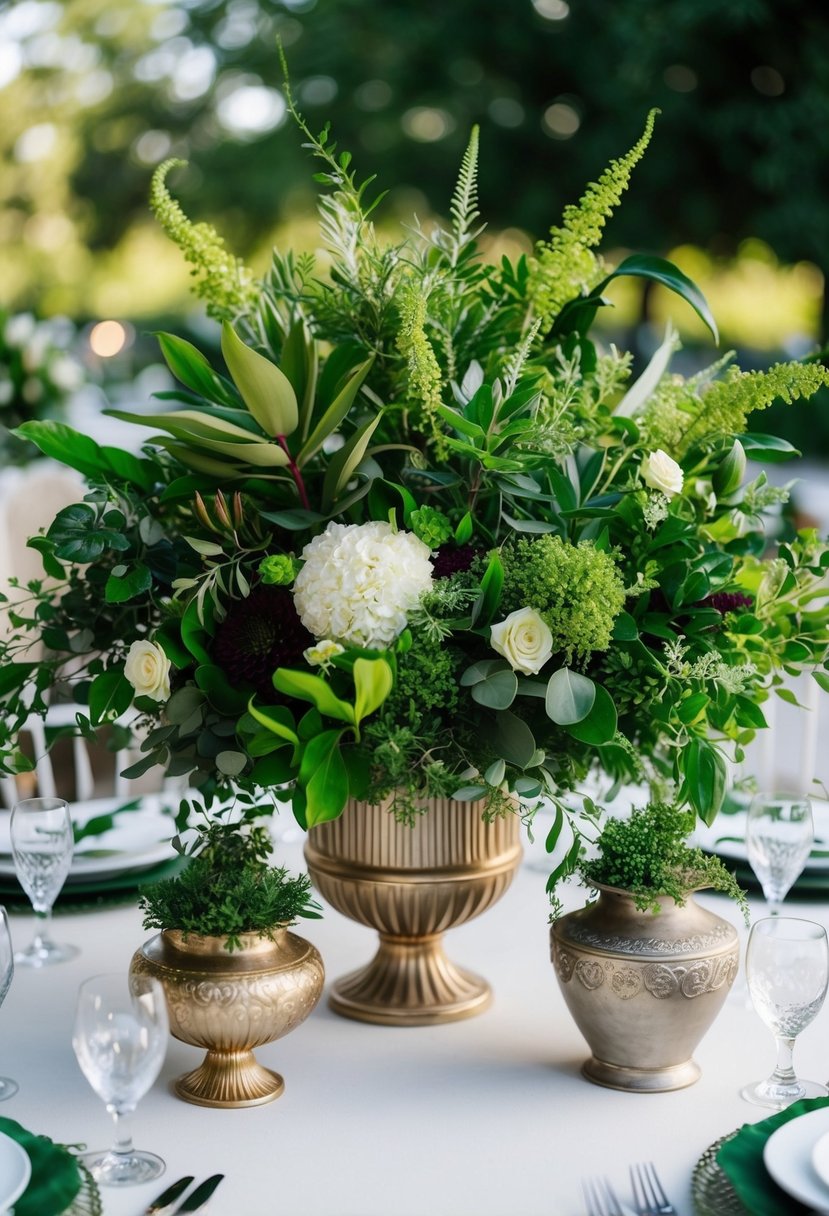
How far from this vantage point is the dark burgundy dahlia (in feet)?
3.90

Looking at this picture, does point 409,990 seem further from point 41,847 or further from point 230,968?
point 41,847

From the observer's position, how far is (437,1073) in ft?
4.04

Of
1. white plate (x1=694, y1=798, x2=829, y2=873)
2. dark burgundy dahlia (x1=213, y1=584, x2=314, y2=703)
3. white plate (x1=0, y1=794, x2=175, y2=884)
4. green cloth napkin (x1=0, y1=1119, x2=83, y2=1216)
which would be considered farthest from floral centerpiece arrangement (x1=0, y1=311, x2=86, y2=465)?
green cloth napkin (x1=0, y1=1119, x2=83, y2=1216)

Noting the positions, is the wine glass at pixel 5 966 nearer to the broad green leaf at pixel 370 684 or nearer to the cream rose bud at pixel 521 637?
the broad green leaf at pixel 370 684

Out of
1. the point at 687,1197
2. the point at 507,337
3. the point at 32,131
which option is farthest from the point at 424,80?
the point at 687,1197

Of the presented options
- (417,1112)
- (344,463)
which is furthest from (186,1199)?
(344,463)

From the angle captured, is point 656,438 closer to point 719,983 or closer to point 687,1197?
point 719,983

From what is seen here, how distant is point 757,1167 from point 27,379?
3.93 meters

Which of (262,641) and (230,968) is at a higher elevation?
(262,641)

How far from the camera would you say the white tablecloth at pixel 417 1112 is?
40.1 inches

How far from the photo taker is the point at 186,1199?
38.8 inches

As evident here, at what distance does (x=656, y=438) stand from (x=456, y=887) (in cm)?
47

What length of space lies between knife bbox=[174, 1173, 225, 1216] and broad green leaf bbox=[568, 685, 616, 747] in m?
0.45

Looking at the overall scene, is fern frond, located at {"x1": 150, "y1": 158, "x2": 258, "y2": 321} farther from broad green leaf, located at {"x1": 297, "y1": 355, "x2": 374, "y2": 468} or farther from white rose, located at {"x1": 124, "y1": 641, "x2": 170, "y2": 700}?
white rose, located at {"x1": 124, "y1": 641, "x2": 170, "y2": 700}
